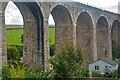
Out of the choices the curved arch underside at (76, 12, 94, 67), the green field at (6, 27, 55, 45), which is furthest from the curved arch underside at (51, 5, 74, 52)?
the green field at (6, 27, 55, 45)

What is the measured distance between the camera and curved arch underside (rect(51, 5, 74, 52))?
30.5 meters

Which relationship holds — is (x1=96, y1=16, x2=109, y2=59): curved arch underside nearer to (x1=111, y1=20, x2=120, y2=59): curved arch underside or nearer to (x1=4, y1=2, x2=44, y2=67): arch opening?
(x1=111, y1=20, x2=120, y2=59): curved arch underside

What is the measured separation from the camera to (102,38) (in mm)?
41594

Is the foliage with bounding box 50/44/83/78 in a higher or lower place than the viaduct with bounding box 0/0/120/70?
lower

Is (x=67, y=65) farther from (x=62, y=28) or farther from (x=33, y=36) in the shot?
(x=62, y=28)

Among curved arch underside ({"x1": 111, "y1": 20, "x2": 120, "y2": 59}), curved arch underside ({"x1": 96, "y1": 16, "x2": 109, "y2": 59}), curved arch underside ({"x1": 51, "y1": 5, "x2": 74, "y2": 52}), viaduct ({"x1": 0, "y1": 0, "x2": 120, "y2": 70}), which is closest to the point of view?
viaduct ({"x1": 0, "y1": 0, "x2": 120, "y2": 70})

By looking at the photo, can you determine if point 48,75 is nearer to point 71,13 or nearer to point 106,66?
point 71,13

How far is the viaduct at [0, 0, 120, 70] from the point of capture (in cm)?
2542

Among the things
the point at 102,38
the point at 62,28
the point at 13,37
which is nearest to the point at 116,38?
the point at 102,38

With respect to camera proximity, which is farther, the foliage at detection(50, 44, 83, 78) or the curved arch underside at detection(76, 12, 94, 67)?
the curved arch underside at detection(76, 12, 94, 67)

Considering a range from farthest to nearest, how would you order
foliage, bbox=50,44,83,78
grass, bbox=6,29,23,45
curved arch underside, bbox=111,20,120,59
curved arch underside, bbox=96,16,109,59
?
grass, bbox=6,29,23,45 → curved arch underside, bbox=111,20,120,59 → curved arch underside, bbox=96,16,109,59 → foliage, bbox=50,44,83,78

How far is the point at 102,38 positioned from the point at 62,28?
1072 cm

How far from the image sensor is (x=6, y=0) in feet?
70.9

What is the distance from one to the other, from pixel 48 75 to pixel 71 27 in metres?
10.9
